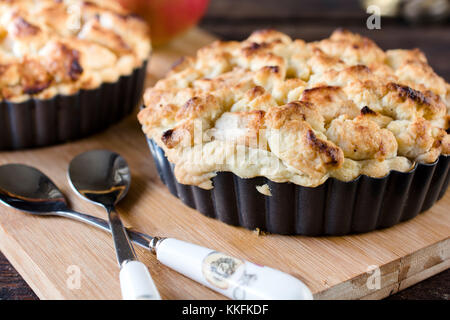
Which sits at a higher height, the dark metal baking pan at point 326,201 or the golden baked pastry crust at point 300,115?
the golden baked pastry crust at point 300,115

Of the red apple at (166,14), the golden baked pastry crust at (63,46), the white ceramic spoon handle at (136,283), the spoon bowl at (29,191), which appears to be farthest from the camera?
the red apple at (166,14)

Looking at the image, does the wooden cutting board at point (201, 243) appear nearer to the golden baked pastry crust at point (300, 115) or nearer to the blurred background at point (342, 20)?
the golden baked pastry crust at point (300, 115)

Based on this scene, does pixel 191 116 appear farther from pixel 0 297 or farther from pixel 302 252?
pixel 0 297

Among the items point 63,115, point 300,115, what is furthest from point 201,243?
point 63,115

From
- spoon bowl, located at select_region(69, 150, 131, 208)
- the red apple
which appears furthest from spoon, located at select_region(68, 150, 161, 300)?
the red apple

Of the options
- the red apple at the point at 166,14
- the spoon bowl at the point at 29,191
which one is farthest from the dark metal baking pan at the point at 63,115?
the red apple at the point at 166,14

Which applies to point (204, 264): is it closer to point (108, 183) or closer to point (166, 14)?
point (108, 183)
